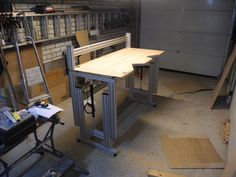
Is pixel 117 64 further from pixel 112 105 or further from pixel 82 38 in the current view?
pixel 82 38

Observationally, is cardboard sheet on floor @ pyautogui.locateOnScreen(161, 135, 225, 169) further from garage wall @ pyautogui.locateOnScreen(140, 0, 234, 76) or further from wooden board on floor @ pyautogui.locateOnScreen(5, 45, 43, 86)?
garage wall @ pyautogui.locateOnScreen(140, 0, 234, 76)

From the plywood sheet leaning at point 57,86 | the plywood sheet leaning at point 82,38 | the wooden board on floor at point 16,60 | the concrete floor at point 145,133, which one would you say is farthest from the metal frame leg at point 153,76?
the wooden board on floor at point 16,60

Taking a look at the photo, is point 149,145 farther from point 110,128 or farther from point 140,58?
point 140,58

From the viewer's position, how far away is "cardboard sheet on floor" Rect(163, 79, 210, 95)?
3959mm

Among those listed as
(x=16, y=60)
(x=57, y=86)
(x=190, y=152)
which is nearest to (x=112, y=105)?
(x=190, y=152)

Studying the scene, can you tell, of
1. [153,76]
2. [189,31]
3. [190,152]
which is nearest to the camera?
[190,152]

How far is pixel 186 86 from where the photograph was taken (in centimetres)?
415

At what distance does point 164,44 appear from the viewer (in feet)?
16.6

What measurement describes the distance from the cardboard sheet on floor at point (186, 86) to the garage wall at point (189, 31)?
0.65m

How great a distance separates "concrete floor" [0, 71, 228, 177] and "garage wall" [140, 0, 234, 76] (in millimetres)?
1177

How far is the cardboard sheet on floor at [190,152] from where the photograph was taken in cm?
212

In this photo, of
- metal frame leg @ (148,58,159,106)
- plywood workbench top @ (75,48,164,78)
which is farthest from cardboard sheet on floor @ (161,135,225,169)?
plywood workbench top @ (75,48,164,78)

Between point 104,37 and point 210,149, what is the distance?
295 centimetres

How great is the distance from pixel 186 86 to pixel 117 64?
2308 millimetres
